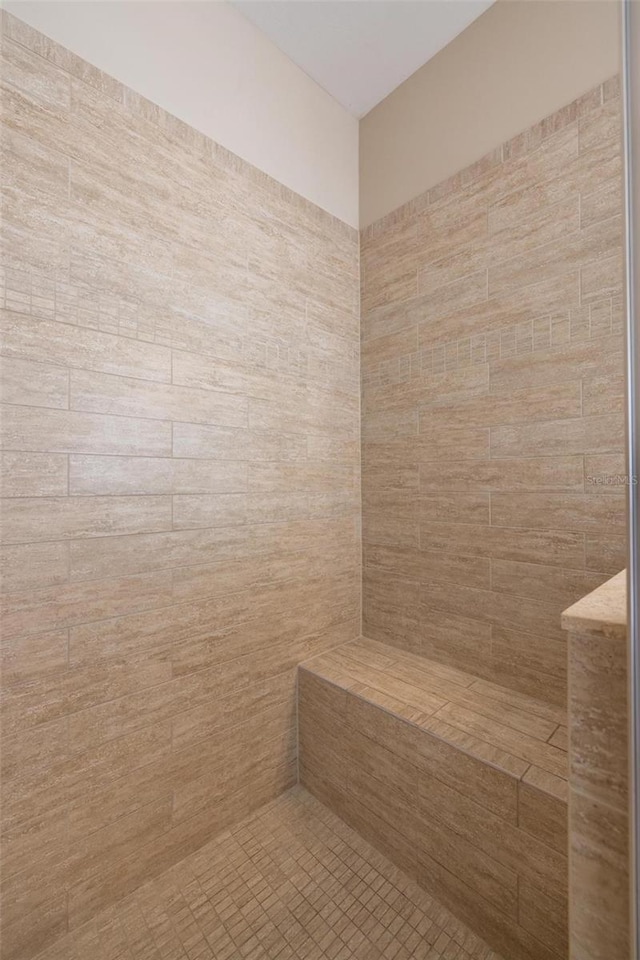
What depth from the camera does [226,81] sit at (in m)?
1.45

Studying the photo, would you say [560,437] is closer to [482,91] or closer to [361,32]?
[482,91]

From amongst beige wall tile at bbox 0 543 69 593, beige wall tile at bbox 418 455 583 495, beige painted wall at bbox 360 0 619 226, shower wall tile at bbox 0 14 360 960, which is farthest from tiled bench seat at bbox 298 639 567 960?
beige painted wall at bbox 360 0 619 226

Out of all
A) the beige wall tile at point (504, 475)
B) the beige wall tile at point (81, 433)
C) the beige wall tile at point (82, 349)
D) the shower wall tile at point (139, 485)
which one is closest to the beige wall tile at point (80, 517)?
the shower wall tile at point (139, 485)

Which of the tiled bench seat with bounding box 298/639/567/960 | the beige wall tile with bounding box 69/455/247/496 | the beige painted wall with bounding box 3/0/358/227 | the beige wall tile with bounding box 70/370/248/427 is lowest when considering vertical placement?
the tiled bench seat with bounding box 298/639/567/960

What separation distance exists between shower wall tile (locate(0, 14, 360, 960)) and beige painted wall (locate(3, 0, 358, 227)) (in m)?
0.07

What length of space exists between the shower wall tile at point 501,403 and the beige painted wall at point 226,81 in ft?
1.15

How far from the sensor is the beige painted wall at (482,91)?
50.4 inches

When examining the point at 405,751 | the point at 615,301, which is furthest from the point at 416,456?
the point at 405,751

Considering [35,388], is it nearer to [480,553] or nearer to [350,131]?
[480,553]

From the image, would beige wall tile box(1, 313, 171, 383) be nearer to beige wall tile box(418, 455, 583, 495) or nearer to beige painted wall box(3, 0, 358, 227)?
beige painted wall box(3, 0, 358, 227)

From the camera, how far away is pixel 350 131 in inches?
74.7

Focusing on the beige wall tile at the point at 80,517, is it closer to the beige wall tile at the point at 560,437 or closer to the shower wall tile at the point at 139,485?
the shower wall tile at the point at 139,485

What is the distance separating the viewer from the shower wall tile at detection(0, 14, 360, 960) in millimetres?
1033

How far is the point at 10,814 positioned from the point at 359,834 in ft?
3.31
